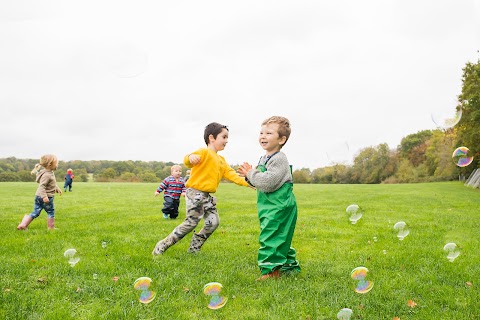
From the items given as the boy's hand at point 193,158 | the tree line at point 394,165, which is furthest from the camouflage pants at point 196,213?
the tree line at point 394,165

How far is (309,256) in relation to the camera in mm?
6363

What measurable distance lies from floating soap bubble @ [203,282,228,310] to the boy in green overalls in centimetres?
90

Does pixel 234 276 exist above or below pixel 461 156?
below

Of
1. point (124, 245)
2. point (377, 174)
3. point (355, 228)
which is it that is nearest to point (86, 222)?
point (124, 245)

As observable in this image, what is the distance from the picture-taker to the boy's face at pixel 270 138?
5172mm

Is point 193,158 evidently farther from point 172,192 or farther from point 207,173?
point 172,192

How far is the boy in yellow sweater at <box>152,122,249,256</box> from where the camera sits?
602 centimetres

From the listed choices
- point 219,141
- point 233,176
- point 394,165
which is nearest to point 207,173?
point 233,176

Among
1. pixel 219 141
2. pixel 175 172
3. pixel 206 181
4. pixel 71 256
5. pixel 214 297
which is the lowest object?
pixel 214 297

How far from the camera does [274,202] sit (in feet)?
16.4

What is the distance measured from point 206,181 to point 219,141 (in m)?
0.69

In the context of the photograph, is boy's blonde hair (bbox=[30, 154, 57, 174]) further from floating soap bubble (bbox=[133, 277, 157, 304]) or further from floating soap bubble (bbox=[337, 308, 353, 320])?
floating soap bubble (bbox=[337, 308, 353, 320])

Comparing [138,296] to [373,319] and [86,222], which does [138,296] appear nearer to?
[373,319]

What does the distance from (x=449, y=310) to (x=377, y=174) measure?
68174 mm
